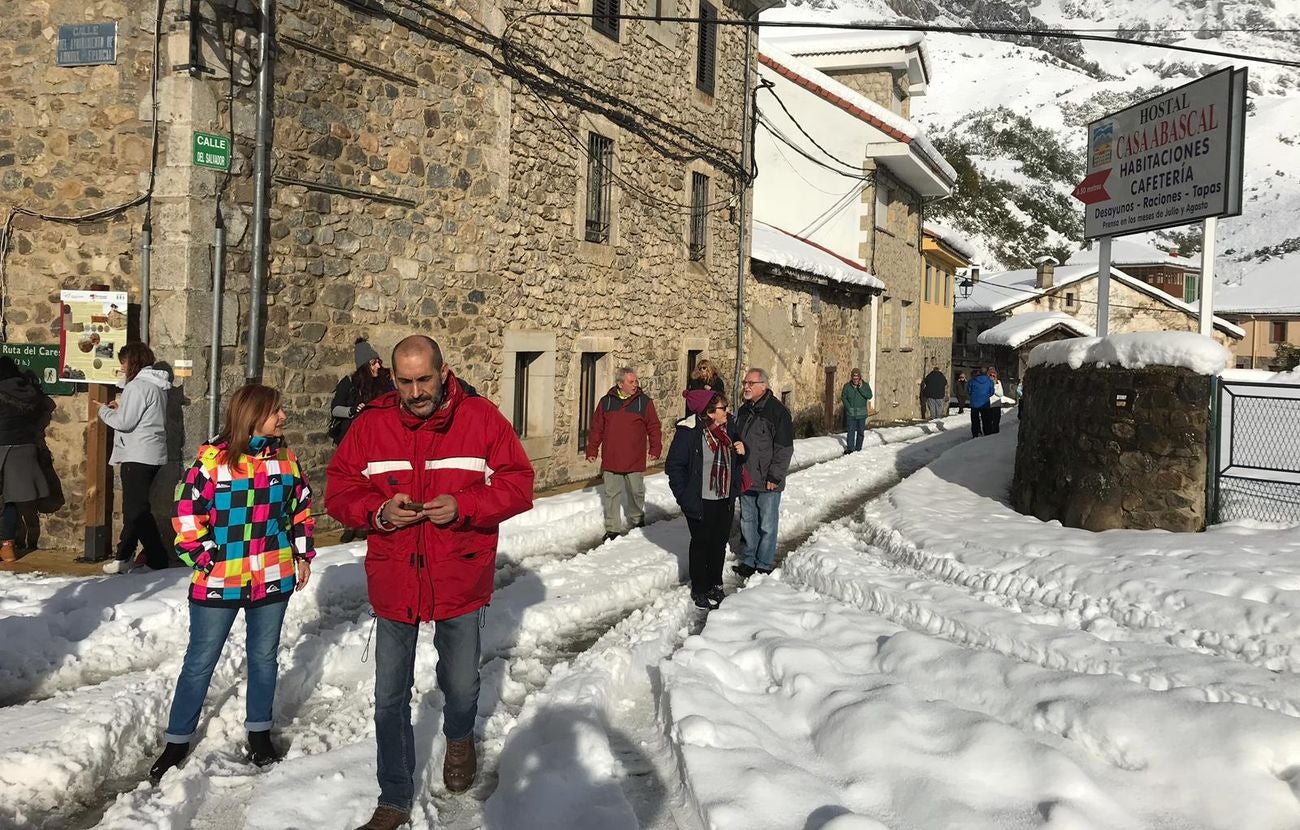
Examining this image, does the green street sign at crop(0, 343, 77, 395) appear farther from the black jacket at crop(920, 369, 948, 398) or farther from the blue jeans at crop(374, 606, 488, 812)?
the black jacket at crop(920, 369, 948, 398)

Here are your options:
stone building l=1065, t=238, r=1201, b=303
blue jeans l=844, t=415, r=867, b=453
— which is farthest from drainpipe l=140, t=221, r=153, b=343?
stone building l=1065, t=238, r=1201, b=303

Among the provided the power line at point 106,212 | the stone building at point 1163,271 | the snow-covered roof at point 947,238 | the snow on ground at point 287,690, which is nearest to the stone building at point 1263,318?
the stone building at point 1163,271

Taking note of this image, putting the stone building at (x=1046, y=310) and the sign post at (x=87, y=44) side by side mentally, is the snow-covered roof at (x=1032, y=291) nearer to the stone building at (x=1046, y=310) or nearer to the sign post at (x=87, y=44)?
the stone building at (x=1046, y=310)

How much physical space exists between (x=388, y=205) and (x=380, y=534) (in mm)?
6740

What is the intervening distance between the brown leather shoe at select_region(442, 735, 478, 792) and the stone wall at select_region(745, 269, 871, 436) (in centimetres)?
1427

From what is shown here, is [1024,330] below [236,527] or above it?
above

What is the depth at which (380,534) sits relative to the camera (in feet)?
11.7

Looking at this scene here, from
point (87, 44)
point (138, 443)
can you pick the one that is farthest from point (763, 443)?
point (87, 44)

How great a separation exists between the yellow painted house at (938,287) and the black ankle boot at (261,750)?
2825cm

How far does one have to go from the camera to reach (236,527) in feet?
13.0

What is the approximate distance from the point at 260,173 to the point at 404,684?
5.93 meters

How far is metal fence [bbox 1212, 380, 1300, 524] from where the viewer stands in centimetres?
834

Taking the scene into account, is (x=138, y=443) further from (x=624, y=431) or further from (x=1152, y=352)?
(x=1152, y=352)

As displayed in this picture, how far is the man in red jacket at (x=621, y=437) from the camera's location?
30.0 ft
